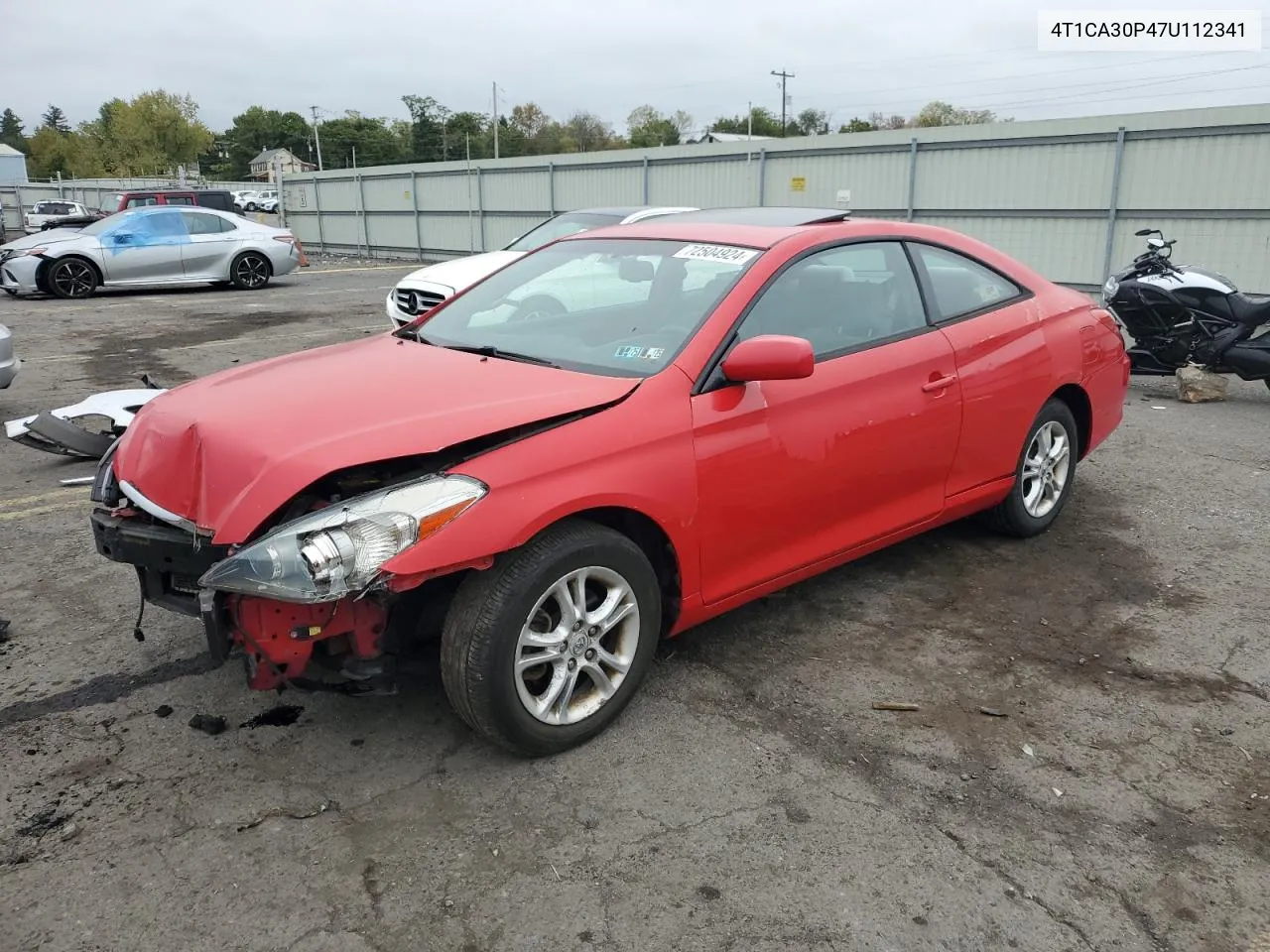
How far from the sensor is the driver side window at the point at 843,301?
3.69 metres

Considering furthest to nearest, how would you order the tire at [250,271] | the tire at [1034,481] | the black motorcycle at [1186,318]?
the tire at [250,271] → the black motorcycle at [1186,318] → the tire at [1034,481]

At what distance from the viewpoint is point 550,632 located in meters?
3.01

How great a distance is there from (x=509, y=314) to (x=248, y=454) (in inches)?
60.6

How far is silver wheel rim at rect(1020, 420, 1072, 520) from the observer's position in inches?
192

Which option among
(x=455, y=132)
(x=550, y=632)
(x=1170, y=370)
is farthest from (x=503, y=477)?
(x=455, y=132)

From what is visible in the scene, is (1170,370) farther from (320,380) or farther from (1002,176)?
(320,380)

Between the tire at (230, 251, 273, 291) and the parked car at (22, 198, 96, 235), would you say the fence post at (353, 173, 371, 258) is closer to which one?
the tire at (230, 251, 273, 291)

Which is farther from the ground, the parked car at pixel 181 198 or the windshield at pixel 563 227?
the parked car at pixel 181 198

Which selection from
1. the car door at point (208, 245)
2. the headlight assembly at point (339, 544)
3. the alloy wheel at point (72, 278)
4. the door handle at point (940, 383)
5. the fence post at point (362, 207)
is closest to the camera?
the headlight assembly at point (339, 544)

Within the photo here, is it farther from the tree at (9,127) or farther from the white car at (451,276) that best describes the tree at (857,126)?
the tree at (9,127)

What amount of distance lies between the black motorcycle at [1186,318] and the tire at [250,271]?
14.9 metres

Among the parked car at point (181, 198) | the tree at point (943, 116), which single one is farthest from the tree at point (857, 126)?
the parked car at point (181, 198)

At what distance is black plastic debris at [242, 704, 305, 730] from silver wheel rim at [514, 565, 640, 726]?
0.88 m

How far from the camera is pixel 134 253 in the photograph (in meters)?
16.8
